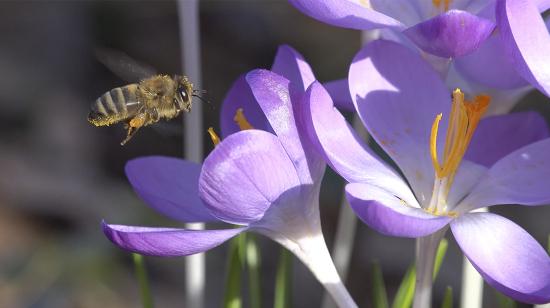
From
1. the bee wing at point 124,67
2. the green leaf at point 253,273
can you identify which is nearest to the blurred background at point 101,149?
the bee wing at point 124,67

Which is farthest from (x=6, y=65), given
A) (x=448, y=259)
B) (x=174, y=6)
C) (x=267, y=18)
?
(x=448, y=259)

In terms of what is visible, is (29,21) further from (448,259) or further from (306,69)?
(306,69)

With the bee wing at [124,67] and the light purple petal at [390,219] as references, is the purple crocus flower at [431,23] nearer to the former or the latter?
the light purple petal at [390,219]

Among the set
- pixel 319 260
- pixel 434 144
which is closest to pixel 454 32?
pixel 434 144

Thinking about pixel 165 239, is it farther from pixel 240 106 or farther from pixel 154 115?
pixel 154 115

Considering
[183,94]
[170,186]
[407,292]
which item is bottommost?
[407,292]

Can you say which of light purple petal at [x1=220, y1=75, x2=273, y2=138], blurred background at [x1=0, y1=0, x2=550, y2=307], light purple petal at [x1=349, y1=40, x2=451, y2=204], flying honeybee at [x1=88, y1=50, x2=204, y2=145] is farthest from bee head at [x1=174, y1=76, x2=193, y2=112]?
blurred background at [x1=0, y1=0, x2=550, y2=307]

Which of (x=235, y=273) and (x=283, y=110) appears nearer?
(x=283, y=110)
